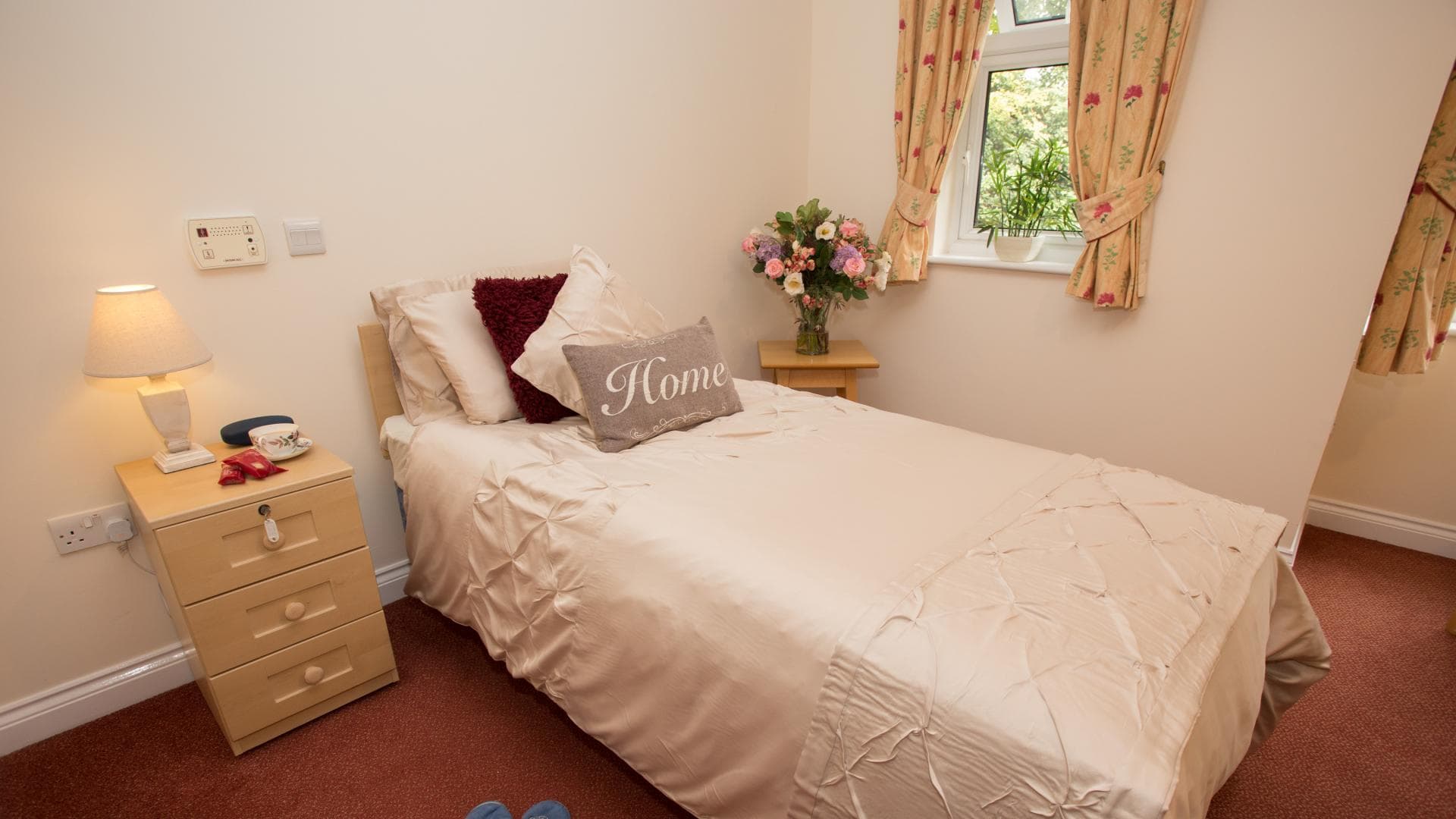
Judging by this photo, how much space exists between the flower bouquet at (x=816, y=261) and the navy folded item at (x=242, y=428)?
173cm

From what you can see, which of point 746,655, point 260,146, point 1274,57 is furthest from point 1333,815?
point 260,146

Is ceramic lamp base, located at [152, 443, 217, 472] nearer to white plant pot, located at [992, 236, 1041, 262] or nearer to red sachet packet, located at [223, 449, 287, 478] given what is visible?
red sachet packet, located at [223, 449, 287, 478]

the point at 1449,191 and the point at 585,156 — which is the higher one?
the point at 585,156

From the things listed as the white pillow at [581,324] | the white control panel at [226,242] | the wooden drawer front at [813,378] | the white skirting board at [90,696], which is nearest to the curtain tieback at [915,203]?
the wooden drawer front at [813,378]

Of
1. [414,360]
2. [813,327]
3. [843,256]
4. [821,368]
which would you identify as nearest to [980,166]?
[843,256]

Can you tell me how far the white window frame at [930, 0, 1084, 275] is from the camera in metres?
2.50

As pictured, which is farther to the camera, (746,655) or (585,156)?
(585,156)

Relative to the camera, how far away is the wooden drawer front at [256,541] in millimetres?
1397

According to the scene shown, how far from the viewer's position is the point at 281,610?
1561 millimetres

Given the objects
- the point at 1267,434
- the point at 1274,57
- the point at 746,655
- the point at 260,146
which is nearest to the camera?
the point at 746,655

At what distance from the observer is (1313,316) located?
2.09 meters

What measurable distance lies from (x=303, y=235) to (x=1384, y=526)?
3.79 m

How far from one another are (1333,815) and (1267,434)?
4.05 feet

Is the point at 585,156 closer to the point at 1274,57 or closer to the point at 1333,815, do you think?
the point at 1274,57
